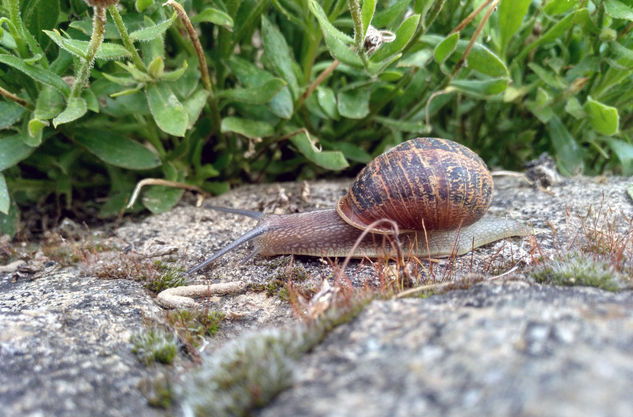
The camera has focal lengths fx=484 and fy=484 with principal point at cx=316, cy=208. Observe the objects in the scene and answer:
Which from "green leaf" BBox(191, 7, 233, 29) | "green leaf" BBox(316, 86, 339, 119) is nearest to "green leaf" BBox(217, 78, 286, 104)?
"green leaf" BBox(316, 86, 339, 119)

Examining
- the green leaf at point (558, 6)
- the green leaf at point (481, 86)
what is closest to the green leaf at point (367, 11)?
the green leaf at point (481, 86)

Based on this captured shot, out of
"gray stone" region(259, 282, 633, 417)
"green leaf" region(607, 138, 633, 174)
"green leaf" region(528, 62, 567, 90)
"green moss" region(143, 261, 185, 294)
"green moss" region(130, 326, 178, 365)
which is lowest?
"green moss" region(143, 261, 185, 294)

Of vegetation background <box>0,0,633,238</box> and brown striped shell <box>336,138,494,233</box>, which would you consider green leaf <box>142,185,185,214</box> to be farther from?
brown striped shell <box>336,138,494,233</box>

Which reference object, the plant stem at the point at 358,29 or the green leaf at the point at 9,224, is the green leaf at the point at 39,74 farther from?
the plant stem at the point at 358,29

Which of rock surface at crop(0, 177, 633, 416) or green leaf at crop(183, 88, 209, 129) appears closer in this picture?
rock surface at crop(0, 177, 633, 416)

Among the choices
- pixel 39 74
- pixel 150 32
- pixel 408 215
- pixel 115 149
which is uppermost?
pixel 150 32

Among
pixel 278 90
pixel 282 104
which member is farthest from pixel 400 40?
pixel 282 104

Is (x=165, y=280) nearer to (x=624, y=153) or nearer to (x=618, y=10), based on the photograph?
(x=618, y=10)
